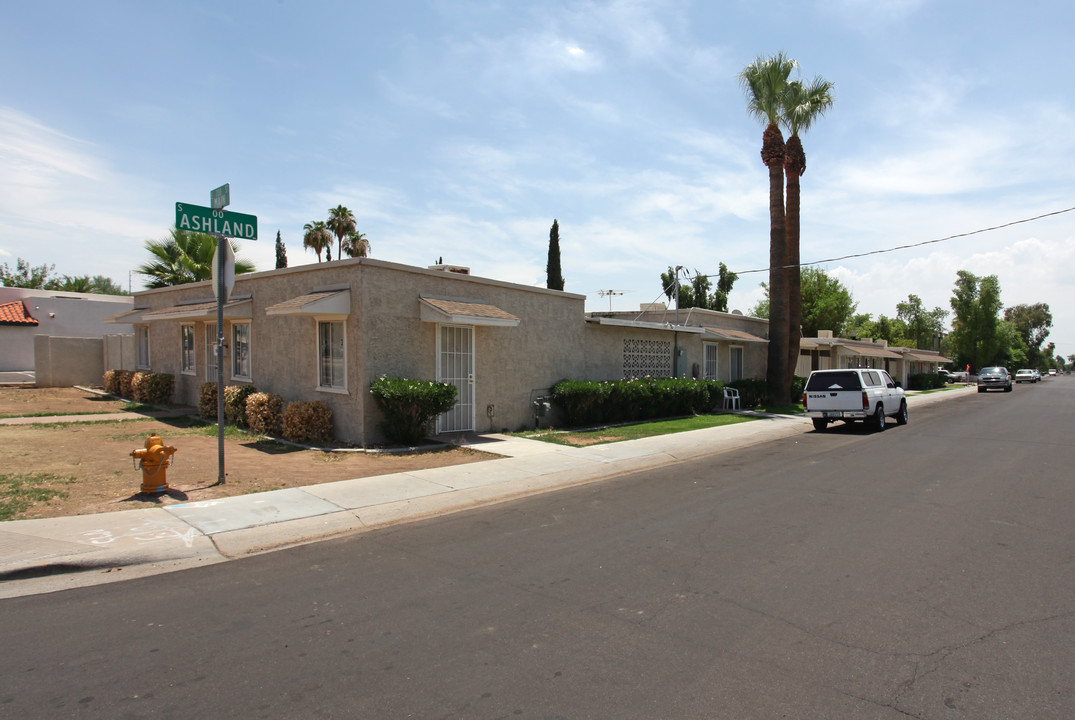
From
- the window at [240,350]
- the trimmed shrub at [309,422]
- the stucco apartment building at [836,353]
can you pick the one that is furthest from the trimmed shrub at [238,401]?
the stucco apartment building at [836,353]

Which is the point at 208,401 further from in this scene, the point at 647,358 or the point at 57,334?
the point at 57,334

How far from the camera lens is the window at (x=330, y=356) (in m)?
12.6

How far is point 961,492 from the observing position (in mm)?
8922

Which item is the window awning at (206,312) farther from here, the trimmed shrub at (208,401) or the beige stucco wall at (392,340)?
the trimmed shrub at (208,401)

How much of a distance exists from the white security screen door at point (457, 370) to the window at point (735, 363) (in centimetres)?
1401

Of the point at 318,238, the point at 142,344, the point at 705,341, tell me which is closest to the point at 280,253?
the point at 318,238

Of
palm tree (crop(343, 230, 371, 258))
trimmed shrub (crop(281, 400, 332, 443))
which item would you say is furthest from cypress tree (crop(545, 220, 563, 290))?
trimmed shrub (crop(281, 400, 332, 443))

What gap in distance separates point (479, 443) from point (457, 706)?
31.5 feet

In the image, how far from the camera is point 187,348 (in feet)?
61.4

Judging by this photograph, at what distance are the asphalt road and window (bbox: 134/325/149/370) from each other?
18766 mm

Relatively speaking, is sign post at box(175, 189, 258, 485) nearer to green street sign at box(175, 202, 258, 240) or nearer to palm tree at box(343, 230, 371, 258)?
green street sign at box(175, 202, 258, 240)

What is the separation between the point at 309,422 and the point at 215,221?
5.05 m

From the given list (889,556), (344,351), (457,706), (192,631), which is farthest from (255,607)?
(344,351)

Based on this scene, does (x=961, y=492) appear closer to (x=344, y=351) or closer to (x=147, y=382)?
(x=344, y=351)
